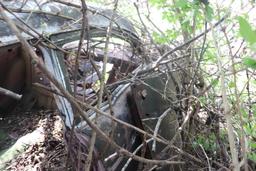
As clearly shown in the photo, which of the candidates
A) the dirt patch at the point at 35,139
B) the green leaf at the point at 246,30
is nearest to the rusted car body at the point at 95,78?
the dirt patch at the point at 35,139

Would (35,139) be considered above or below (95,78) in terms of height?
below

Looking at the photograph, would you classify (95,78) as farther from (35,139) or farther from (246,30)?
(246,30)

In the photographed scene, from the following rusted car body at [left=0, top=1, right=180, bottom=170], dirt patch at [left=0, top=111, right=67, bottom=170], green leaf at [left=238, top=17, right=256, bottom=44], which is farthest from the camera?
dirt patch at [left=0, top=111, right=67, bottom=170]

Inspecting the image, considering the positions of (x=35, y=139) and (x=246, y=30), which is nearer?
(x=246, y=30)

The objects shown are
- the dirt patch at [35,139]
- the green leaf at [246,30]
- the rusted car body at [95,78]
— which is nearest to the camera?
the green leaf at [246,30]

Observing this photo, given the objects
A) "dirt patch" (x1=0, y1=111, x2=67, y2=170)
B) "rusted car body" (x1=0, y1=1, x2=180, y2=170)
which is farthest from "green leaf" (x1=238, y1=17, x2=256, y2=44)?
"dirt patch" (x1=0, y1=111, x2=67, y2=170)

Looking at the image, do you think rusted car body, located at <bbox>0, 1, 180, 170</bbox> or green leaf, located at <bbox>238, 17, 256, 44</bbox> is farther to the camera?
rusted car body, located at <bbox>0, 1, 180, 170</bbox>

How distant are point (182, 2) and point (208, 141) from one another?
1257mm

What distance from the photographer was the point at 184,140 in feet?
8.41

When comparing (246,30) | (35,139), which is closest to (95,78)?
(35,139)

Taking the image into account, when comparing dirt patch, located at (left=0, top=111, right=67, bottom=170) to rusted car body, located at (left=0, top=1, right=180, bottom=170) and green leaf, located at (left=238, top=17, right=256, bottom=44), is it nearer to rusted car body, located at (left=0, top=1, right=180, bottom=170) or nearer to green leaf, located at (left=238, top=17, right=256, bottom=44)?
Result: rusted car body, located at (left=0, top=1, right=180, bottom=170)

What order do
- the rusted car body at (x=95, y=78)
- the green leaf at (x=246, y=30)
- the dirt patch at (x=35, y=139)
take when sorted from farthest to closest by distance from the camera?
the dirt patch at (x=35, y=139) < the rusted car body at (x=95, y=78) < the green leaf at (x=246, y=30)

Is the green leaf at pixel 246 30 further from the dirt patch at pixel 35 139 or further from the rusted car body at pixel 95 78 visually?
the dirt patch at pixel 35 139

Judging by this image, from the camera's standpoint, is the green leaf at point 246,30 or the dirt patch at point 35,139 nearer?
the green leaf at point 246,30
